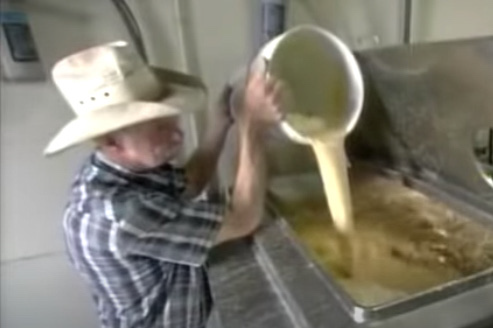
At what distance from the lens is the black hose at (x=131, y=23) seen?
4.03 feet

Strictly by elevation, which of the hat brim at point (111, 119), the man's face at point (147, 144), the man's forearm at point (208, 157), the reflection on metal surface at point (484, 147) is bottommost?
the reflection on metal surface at point (484, 147)

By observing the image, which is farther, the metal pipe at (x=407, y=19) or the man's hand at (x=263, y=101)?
the metal pipe at (x=407, y=19)

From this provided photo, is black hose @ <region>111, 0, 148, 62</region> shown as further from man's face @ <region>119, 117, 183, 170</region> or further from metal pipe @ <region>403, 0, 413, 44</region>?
metal pipe @ <region>403, 0, 413, 44</region>

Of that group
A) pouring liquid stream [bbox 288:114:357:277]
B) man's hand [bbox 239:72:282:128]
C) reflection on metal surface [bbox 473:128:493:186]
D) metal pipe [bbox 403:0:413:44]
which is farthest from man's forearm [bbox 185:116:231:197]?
metal pipe [bbox 403:0:413:44]

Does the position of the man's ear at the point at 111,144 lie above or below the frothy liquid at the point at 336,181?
above

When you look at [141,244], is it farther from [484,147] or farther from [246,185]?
[484,147]

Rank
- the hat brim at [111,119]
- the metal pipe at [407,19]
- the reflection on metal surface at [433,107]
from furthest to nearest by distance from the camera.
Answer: the metal pipe at [407,19], the reflection on metal surface at [433,107], the hat brim at [111,119]

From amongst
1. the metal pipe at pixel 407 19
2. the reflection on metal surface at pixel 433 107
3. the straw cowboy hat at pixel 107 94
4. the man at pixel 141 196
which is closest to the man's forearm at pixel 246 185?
the man at pixel 141 196

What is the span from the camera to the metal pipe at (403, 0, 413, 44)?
1482 millimetres

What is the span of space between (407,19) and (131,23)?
0.73m

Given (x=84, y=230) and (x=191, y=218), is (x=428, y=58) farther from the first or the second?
(x=84, y=230)

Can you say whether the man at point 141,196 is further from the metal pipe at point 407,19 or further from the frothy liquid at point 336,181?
the metal pipe at point 407,19

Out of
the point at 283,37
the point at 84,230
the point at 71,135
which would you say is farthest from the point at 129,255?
the point at 283,37

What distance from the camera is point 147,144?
0.87 meters
